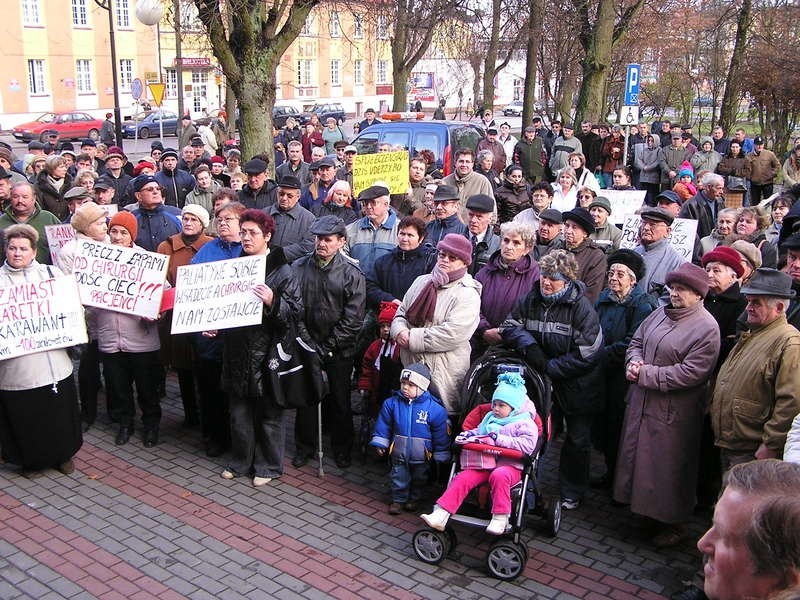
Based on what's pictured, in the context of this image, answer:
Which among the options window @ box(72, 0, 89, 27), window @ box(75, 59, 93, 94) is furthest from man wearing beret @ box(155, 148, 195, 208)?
window @ box(72, 0, 89, 27)

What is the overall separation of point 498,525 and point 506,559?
0.77ft

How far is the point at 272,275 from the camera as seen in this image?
6.37m

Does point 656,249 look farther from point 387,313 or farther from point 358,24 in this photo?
point 358,24

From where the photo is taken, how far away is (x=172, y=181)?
12.2 metres

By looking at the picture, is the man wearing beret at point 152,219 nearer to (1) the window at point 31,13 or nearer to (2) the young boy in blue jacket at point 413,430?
(2) the young boy in blue jacket at point 413,430

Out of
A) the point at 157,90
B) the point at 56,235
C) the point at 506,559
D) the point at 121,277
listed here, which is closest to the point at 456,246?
the point at 506,559

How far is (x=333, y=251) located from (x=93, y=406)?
2938mm

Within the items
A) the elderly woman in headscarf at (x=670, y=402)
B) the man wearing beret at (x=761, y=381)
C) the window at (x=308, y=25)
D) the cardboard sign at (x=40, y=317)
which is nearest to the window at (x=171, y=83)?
the window at (x=308, y=25)

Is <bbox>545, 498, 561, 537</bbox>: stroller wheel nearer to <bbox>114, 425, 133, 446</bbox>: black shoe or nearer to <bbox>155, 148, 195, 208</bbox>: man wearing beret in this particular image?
<bbox>114, 425, 133, 446</bbox>: black shoe

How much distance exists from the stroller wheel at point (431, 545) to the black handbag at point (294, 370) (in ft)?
4.76

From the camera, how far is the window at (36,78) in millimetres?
48719

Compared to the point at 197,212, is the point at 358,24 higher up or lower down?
higher up

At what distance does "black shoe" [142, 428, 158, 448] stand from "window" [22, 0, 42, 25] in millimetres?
47609

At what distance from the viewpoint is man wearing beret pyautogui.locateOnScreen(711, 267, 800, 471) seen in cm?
472
